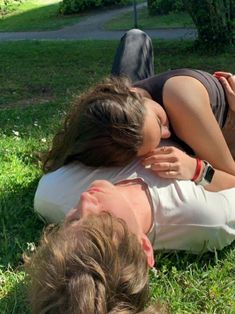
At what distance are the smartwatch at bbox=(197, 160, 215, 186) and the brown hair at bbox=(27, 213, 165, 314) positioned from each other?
1.03 meters

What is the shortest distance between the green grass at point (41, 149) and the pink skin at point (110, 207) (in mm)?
303

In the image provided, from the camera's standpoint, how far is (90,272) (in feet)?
5.52

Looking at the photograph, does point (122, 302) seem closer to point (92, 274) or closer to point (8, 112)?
point (92, 274)

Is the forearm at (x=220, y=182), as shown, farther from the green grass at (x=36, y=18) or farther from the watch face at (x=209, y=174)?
the green grass at (x=36, y=18)

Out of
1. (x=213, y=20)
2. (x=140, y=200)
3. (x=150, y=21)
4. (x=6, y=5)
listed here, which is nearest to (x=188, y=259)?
(x=140, y=200)

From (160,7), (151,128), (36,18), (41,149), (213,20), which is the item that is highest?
(151,128)

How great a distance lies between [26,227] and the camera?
3211mm

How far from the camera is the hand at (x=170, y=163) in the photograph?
9.21ft

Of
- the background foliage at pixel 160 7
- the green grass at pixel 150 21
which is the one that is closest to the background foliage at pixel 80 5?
the green grass at pixel 150 21

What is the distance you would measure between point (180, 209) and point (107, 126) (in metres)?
0.48

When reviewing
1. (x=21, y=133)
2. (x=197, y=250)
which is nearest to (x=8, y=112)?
(x=21, y=133)

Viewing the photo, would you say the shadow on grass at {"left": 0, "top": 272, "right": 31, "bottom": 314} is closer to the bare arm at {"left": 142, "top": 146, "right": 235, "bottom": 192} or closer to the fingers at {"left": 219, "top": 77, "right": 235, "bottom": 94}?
the bare arm at {"left": 142, "top": 146, "right": 235, "bottom": 192}

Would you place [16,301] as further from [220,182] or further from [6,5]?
[6,5]

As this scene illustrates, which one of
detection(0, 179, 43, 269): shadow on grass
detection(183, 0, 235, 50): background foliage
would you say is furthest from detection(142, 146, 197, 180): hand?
detection(183, 0, 235, 50): background foliage
